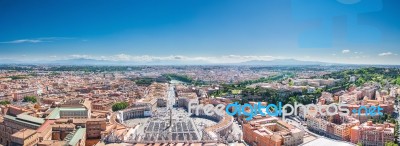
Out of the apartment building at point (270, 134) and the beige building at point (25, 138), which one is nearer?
the beige building at point (25, 138)

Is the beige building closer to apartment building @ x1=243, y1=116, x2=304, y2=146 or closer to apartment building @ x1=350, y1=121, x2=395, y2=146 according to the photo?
apartment building @ x1=243, y1=116, x2=304, y2=146

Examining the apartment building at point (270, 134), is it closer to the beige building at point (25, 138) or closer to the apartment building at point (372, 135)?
the apartment building at point (372, 135)

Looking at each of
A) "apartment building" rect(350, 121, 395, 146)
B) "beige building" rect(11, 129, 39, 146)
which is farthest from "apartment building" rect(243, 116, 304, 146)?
"beige building" rect(11, 129, 39, 146)

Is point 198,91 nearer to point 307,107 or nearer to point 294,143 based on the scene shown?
point 307,107

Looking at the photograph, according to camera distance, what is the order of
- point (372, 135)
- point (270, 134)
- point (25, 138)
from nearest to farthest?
point (25, 138)
point (270, 134)
point (372, 135)

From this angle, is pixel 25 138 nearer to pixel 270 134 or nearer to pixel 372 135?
pixel 270 134

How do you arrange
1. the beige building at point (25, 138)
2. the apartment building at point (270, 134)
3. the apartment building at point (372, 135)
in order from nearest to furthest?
the beige building at point (25, 138), the apartment building at point (270, 134), the apartment building at point (372, 135)

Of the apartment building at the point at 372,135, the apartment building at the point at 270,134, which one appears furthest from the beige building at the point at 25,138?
the apartment building at the point at 372,135

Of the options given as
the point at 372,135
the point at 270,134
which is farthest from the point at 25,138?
the point at 372,135

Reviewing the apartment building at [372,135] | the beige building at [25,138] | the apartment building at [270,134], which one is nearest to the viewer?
the beige building at [25,138]

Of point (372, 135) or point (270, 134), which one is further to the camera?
point (372, 135)

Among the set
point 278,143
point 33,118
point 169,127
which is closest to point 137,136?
point 169,127
